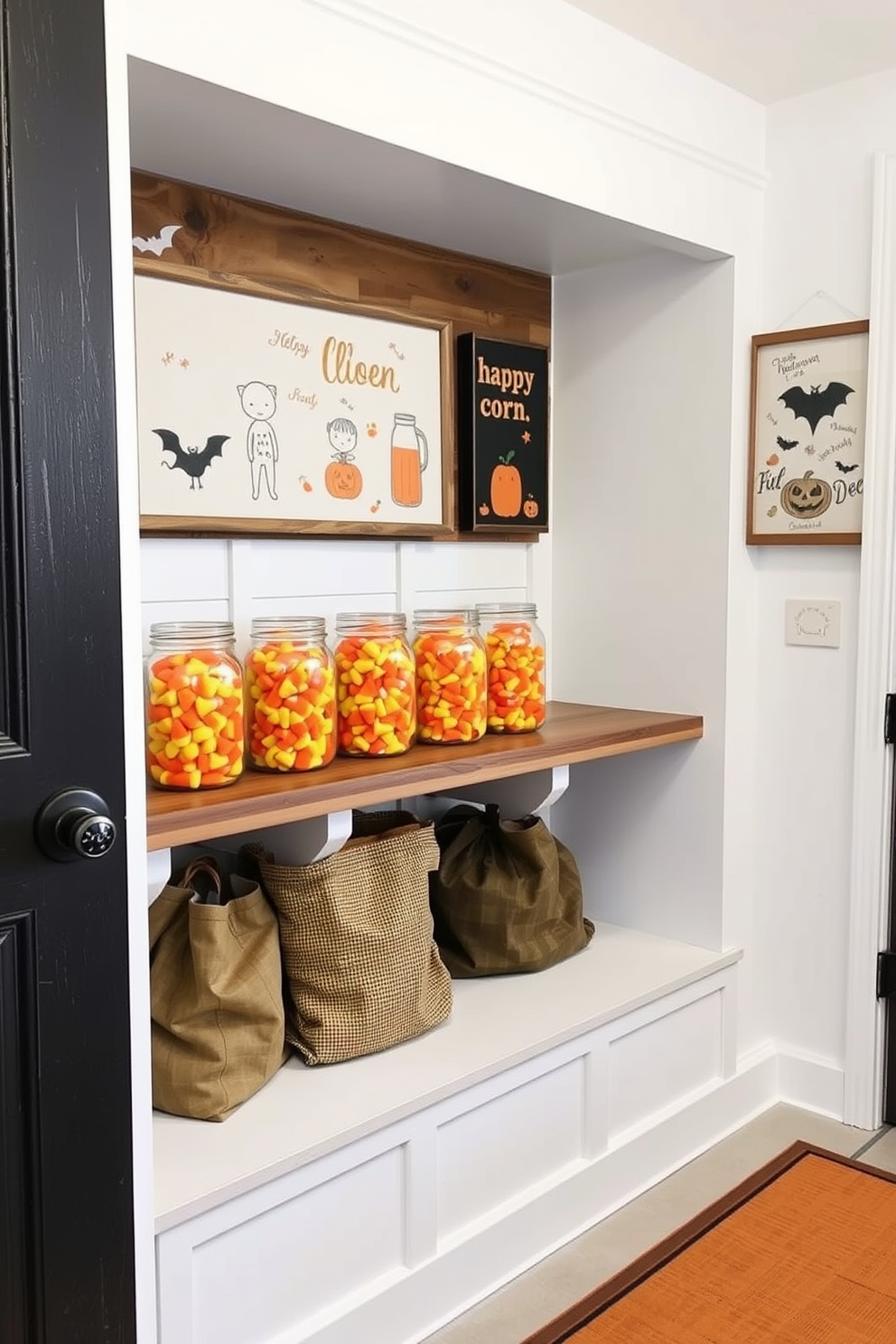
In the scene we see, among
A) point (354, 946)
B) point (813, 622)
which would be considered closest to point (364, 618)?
point (354, 946)

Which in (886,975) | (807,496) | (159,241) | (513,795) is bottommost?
(886,975)

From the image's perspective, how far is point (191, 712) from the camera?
5.83ft

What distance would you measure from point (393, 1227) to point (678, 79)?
2111mm

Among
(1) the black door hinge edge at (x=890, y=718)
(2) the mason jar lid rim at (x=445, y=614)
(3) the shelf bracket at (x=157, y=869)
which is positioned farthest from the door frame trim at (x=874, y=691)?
(3) the shelf bracket at (x=157, y=869)

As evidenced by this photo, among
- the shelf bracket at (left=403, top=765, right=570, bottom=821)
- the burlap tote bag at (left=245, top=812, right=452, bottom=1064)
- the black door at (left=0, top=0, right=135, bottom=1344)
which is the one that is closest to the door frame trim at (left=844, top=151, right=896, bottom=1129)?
the shelf bracket at (left=403, top=765, right=570, bottom=821)

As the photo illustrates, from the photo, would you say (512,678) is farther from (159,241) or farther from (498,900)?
(159,241)

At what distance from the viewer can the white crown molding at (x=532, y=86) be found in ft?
5.75

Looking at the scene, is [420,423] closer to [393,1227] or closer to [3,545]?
[3,545]

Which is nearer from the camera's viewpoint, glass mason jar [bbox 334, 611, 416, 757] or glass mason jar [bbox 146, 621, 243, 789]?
glass mason jar [bbox 146, 621, 243, 789]

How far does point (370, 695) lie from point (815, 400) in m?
1.16

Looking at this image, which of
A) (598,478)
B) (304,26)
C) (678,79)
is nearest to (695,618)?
(598,478)

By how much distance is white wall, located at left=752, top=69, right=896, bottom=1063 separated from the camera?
2438 millimetres

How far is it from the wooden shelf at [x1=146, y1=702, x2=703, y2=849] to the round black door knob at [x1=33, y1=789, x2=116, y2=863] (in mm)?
224

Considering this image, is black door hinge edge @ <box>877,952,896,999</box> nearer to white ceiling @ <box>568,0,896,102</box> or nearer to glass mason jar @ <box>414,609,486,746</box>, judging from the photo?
glass mason jar @ <box>414,609,486,746</box>
